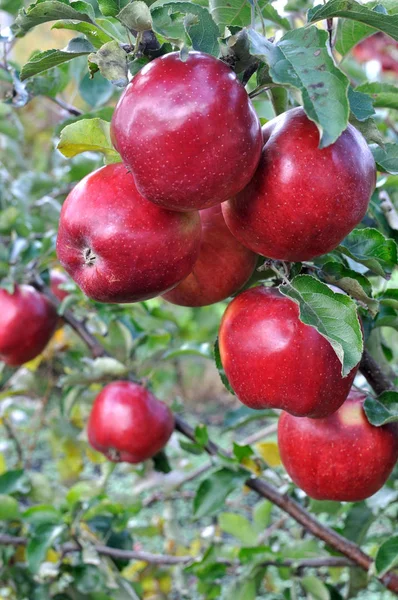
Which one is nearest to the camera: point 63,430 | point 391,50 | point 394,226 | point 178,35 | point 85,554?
point 178,35

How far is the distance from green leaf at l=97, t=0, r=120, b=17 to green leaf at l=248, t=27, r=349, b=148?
14cm

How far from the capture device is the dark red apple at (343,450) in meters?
0.77

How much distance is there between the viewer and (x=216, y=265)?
69cm

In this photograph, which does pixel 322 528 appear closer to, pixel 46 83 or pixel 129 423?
pixel 129 423

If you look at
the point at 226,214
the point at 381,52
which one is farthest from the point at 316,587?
the point at 381,52

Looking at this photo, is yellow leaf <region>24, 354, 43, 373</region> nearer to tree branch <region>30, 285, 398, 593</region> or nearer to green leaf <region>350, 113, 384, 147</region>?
tree branch <region>30, 285, 398, 593</region>

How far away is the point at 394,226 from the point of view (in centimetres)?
83

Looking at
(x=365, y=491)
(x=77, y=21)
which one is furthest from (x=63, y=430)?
(x=77, y=21)

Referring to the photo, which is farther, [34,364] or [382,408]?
[34,364]

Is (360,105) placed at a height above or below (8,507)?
above

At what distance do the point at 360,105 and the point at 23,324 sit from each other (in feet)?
2.85

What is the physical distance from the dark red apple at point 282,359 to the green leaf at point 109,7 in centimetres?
30

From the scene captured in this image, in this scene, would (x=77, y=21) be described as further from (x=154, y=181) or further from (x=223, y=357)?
(x=223, y=357)

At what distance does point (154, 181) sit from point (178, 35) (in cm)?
12
